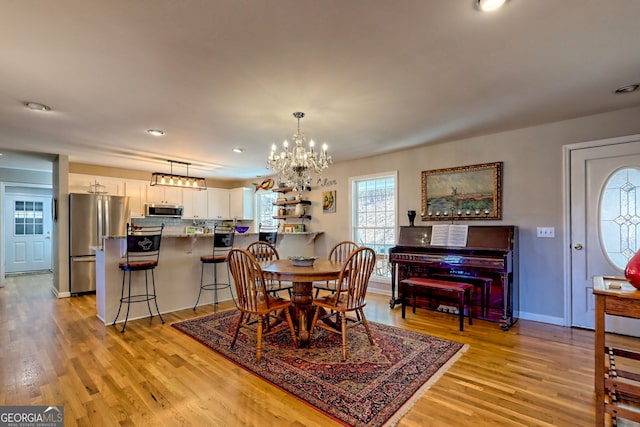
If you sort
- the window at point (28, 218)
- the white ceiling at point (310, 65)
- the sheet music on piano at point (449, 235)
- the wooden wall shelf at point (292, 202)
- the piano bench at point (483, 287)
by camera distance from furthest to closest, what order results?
the window at point (28, 218) → the wooden wall shelf at point (292, 202) → the sheet music on piano at point (449, 235) → the piano bench at point (483, 287) → the white ceiling at point (310, 65)

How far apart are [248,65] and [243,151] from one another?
278cm

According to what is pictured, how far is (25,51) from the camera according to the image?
2.07 meters

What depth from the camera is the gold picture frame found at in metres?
3.99

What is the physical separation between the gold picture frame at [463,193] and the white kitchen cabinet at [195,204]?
519 centimetres

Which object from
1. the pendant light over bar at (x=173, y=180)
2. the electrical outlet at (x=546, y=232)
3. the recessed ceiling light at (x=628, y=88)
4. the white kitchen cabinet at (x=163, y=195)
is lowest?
the electrical outlet at (x=546, y=232)

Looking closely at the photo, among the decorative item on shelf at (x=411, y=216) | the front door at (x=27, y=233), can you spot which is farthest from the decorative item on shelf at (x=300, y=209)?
the front door at (x=27, y=233)

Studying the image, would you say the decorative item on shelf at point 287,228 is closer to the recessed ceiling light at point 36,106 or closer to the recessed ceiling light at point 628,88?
the recessed ceiling light at point 36,106

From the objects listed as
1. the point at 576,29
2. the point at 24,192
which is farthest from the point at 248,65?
the point at 24,192

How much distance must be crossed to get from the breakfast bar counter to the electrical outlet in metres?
3.87

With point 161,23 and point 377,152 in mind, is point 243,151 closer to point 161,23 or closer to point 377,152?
point 377,152

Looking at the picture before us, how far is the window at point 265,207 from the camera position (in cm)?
739

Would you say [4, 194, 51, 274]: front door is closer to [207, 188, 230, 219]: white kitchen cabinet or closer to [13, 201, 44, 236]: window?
[13, 201, 44, 236]: window

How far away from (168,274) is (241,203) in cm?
366

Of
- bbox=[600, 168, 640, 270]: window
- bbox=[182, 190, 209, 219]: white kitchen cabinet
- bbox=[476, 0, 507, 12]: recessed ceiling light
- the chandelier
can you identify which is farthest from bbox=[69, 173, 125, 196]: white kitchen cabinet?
bbox=[600, 168, 640, 270]: window
